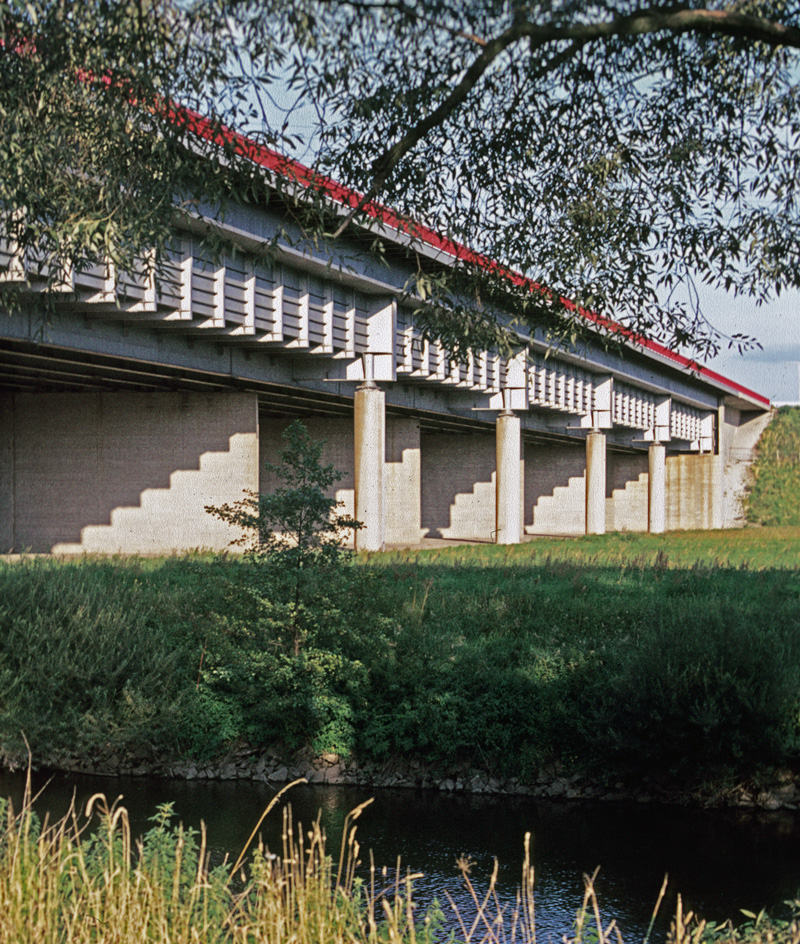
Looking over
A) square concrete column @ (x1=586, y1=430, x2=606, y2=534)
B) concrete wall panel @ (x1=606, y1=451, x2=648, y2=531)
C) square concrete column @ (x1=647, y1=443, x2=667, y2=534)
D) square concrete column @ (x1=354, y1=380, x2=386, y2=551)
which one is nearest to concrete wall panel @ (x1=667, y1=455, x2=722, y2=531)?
concrete wall panel @ (x1=606, y1=451, x2=648, y2=531)

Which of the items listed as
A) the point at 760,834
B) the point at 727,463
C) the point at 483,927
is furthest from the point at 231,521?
the point at 727,463

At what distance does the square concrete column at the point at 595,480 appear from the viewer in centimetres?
4788

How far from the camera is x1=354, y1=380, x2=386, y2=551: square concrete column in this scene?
2838 centimetres

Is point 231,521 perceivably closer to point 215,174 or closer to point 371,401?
point 215,174

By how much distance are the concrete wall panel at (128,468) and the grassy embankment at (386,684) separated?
47.9 feet

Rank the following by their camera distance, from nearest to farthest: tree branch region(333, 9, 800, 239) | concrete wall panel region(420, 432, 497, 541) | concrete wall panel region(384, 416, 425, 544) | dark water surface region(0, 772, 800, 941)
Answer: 1. tree branch region(333, 9, 800, 239)
2. dark water surface region(0, 772, 800, 941)
3. concrete wall panel region(384, 416, 425, 544)
4. concrete wall panel region(420, 432, 497, 541)

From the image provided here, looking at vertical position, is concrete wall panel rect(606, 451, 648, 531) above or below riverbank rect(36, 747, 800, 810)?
above

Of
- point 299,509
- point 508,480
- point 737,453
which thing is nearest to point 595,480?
point 508,480

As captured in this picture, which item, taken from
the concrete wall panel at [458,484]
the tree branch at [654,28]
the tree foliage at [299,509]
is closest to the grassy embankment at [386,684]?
the tree foliage at [299,509]

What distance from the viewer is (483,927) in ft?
22.8

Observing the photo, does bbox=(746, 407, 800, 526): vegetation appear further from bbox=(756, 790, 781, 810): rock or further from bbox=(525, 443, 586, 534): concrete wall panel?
bbox=(756, 790, 781, 810): rock

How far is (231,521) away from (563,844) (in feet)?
14.9

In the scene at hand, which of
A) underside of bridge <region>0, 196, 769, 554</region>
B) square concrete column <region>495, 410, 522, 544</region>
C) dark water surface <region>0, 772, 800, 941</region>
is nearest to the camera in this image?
dark water surface <region>0, 772, 800, 941</region>

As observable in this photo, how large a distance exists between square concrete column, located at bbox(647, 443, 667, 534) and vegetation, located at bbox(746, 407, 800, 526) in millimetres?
12782
